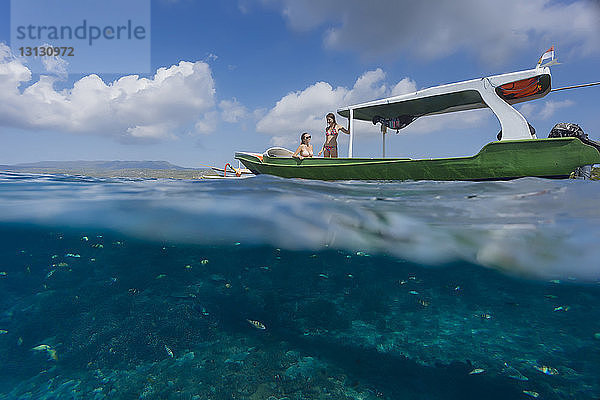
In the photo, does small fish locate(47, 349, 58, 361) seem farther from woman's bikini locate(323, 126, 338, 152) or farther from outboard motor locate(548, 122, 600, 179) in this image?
outboard motor locate(548, 122, 600, 179)

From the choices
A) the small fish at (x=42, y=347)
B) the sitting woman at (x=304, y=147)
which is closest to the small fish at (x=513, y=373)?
the small fish at (x=42, y=347)

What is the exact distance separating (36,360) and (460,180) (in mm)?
9583

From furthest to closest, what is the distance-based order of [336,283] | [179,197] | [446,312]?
[336,283]
[179,197]
[446,312]

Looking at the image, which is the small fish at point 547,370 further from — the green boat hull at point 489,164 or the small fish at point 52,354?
the small fish at point 52,354

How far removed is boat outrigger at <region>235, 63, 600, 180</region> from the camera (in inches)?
285

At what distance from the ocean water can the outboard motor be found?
0.27 meters

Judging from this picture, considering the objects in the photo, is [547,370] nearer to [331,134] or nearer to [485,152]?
[485,152]

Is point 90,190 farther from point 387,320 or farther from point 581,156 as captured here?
point 581,156

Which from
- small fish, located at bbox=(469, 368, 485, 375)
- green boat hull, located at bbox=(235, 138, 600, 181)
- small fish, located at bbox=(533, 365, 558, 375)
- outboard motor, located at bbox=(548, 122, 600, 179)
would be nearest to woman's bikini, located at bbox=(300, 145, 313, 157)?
green boat hull, located at bbox=(235, 138, 600, 181)

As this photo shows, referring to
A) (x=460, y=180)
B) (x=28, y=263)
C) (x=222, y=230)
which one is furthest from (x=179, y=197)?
(x=460, y=180)

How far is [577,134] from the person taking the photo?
7.52 m

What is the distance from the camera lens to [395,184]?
8.36m

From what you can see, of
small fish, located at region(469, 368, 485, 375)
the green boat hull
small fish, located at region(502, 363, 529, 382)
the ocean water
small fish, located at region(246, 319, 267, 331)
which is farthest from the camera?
the green boat hull

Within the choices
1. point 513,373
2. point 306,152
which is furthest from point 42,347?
point 306,152
